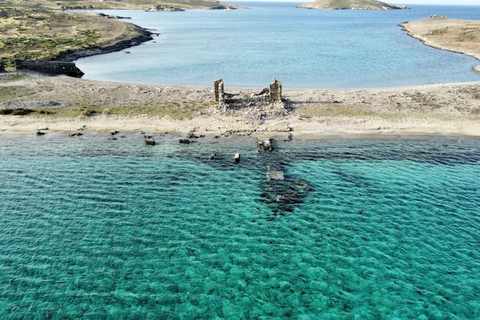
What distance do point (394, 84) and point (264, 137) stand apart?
3500cm

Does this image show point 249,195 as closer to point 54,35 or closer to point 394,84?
point 394,84

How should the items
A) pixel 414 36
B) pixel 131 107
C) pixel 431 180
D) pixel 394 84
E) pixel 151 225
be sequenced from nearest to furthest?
pixel 151 225, pixel 431 180, pixel 131 107, pixel 394 84, pixel 414 36

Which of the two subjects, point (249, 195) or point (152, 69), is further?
point (152, 69)

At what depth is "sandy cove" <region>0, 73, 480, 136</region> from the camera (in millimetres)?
44094

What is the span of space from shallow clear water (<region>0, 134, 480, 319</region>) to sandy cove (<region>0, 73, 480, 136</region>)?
19.3 feet

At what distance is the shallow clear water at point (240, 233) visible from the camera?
19406 mm

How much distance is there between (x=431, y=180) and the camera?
1256 inches

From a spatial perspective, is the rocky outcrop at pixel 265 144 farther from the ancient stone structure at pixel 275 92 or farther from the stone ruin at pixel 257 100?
the ancient stone structure at pixel 275 92

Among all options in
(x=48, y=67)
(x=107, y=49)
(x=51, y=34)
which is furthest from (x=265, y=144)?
(x=51, y=34)

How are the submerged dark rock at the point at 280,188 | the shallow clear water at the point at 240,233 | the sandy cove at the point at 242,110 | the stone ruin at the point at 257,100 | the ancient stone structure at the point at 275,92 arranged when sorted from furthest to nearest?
the ancient stone structure at the point at 275,92 < the stone ruin at the point at 257,100 < the sandy cove at the point at 242,110 < the submerged dark rock at the point at 280,188 < the shallow clear water at the point at 240,233

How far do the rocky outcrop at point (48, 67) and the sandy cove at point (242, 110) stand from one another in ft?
27.3

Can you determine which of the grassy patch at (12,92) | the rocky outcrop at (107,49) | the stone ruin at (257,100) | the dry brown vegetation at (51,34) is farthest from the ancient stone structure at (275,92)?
the rocky outcrop at (107,49)

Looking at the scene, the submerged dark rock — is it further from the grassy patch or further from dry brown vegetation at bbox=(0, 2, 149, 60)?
dry brown vegetation at bbox=(0, 2, 149, 60)

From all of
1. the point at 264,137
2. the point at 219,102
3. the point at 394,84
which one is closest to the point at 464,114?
the point at 394,84
